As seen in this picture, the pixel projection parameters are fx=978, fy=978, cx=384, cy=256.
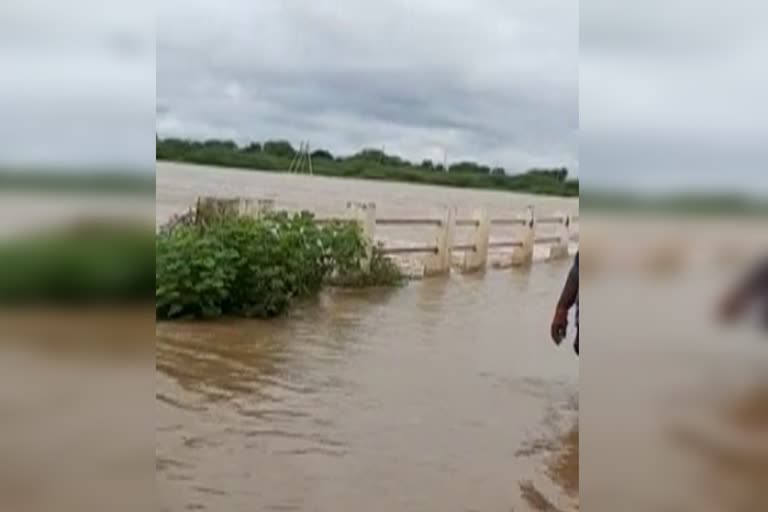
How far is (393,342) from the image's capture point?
271cm

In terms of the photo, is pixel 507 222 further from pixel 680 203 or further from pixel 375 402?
pixel 680 203

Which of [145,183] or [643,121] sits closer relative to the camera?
[145,183]

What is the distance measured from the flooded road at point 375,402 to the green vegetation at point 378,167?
0.76 feet

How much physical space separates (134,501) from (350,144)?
119 cm

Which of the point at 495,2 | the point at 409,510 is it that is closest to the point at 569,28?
the point at 495,2

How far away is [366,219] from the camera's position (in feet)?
8.59

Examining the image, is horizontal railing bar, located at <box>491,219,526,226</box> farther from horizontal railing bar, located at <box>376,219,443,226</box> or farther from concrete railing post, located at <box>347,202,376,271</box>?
concrete railing post, located at <box>347,202,376,271</box>

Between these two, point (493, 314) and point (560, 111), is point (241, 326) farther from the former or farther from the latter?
point (560, 111)

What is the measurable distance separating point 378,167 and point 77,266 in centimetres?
123

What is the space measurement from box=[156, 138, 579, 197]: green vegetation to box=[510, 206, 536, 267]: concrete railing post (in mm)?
94

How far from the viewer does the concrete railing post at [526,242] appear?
2.56m

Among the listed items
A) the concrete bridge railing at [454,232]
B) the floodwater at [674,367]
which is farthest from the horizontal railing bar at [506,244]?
the floodwater at [674,367]

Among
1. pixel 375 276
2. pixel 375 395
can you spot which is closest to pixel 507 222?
pixel 375 276

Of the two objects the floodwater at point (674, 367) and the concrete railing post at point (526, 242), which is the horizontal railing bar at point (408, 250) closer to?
the concrete railing post at point (526, 242)
